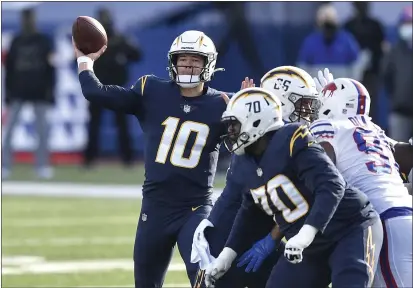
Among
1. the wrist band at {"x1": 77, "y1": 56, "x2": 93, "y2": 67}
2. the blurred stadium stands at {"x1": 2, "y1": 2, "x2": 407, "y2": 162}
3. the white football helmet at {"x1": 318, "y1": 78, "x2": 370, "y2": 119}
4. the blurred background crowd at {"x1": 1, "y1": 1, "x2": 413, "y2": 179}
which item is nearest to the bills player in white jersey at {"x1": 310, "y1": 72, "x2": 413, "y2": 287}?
the white football helmet at {"x1": 318, "y1": 78, "x2": 370, "y2": 119}

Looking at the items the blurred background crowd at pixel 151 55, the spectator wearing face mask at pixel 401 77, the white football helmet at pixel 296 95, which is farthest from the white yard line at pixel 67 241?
the spectator wearing face mask at pixel 401 77

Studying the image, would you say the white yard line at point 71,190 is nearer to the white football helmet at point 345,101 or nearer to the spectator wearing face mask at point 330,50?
the spectator wearing face mask at point 330,50

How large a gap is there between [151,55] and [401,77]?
436cm

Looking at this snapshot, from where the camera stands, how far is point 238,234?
598cm

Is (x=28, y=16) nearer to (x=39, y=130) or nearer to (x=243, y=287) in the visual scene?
(x=39, y=130)

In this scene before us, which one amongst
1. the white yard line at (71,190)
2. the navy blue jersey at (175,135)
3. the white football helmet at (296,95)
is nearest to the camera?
the white football helmet at (296,95)

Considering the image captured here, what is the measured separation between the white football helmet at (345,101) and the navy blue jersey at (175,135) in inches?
27.6

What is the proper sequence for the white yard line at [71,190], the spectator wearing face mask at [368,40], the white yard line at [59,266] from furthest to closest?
1. the spectator wearing face mask at [368,40]
2. the white yard line at [71,190]
3. the white yard line at [59,266]

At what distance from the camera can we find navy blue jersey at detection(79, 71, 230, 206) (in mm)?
6629

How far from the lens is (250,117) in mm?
5707

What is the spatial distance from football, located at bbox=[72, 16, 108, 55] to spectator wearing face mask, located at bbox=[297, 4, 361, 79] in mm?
7392

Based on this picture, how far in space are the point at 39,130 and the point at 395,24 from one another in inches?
201

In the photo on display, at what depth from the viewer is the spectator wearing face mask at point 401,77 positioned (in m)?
13.9

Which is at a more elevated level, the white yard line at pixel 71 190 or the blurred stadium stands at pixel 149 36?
the blurred stadium stands at pixel 149 36
